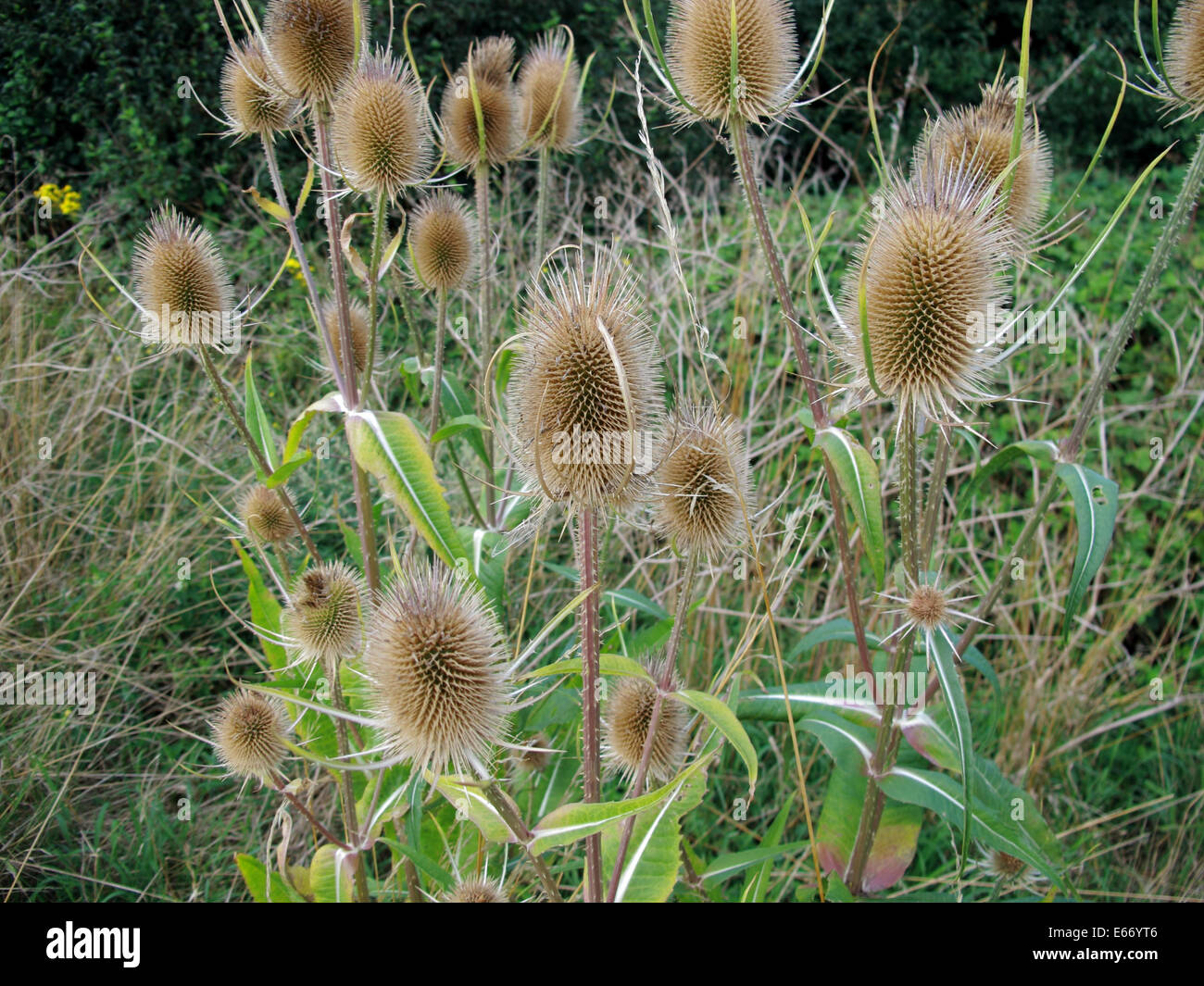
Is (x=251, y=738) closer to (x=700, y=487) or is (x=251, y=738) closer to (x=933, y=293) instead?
(x=700, y=487)

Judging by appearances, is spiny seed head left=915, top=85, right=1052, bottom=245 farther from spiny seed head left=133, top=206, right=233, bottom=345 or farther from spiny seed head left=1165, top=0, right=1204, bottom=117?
spiny seed head left=133, top=206, right=233, bottom=345

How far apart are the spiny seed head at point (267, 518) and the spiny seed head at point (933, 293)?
4.90ft

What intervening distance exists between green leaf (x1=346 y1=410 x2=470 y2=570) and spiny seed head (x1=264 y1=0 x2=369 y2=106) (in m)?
0.83

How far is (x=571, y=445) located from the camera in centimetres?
155

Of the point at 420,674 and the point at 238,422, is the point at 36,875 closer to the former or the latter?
the point at 238,422

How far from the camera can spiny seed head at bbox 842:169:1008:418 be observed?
1.70 meters

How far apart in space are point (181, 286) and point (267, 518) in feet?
2.02

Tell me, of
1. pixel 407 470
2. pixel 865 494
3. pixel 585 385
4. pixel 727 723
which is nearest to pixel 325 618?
pixel 407 470

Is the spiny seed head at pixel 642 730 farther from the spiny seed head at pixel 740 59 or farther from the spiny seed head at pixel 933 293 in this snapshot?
the spiny seed head at pixel 740 59

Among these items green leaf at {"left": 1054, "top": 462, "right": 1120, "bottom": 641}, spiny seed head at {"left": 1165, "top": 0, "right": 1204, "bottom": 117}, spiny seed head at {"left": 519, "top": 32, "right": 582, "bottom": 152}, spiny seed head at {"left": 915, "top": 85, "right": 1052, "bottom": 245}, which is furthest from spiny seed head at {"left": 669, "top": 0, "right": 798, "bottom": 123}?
green leaf at {"left": 1054, "top": 462, "right": 1120, "bottom": 641}

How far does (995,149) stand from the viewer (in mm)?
2107

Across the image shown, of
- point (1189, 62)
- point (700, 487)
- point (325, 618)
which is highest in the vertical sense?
point (1189, 62)

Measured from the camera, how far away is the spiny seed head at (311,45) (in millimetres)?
2092
